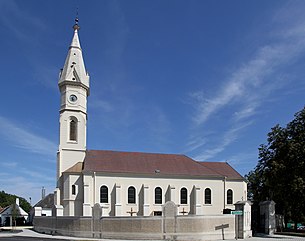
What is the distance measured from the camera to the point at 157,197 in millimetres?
50156

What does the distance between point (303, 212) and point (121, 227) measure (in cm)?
1646

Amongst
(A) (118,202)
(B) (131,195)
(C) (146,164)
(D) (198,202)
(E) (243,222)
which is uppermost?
(C) (146,164)

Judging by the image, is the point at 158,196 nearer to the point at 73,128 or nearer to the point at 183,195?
the point at 183,195

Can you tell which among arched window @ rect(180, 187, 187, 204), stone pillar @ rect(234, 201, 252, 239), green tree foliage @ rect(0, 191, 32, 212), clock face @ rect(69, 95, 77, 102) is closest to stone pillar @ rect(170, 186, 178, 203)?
arched window @ rect(180, 187, 187, 204)

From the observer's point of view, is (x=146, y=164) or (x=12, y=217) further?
(x=146, y=164)

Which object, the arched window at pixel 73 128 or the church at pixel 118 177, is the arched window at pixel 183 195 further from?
the arched window at pixel 73 128

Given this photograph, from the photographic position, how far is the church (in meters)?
47.5

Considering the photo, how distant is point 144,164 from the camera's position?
52.0 m

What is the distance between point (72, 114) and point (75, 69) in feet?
21.2

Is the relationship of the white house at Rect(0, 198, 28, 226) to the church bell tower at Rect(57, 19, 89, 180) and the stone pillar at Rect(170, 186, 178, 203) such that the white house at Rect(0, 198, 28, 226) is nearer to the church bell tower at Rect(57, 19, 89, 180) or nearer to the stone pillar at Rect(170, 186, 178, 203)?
the church bell tower at Rect(57, 19, 89, 180)

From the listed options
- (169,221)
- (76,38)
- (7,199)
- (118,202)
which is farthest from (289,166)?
(7,199)

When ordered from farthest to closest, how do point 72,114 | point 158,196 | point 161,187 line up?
point 72,114
point 161,187
point 158,196

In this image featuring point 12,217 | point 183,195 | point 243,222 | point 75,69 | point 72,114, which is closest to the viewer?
point 243,222

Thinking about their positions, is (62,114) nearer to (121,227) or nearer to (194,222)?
(121,227)
